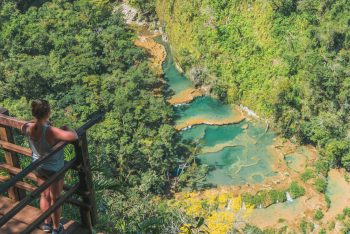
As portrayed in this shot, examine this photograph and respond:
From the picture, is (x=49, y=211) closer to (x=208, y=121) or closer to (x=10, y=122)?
(x=10, y=122)

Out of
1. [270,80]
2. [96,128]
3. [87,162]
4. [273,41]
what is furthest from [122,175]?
[87,162]

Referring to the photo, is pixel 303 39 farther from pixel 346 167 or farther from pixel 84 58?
pixel 84 58

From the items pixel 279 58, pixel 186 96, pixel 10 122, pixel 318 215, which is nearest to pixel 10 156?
pixel 10 122

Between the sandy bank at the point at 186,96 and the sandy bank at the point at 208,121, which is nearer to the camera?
the sandy bank at the point at 208,121

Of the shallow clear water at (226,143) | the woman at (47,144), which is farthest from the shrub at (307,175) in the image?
the woman at (47,144)

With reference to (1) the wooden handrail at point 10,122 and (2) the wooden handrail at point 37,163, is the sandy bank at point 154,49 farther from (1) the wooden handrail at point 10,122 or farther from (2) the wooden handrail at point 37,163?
(2) the wooden handrail at point 37,163

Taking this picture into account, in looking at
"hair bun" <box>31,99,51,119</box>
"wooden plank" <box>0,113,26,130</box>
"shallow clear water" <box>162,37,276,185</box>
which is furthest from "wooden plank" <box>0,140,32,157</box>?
"shallow clear water" <box>162,37,276,185</box>

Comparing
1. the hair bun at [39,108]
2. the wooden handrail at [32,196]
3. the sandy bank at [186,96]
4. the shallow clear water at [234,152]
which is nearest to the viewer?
the wooden handrail at [32,196]

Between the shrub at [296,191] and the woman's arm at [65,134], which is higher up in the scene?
the woman's arm at [65,134]
